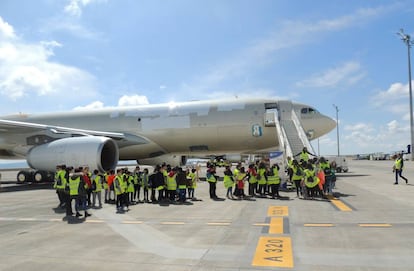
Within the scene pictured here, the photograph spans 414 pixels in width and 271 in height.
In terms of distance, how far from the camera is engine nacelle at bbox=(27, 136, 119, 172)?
695 inches

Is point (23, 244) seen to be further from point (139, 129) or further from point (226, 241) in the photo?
point (139, 129)

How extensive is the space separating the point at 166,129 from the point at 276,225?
1546 centimetres

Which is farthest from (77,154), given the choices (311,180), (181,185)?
(311,180)

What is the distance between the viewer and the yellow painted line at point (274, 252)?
5359 millimetres

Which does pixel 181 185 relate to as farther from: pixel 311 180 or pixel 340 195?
pixel 340 195

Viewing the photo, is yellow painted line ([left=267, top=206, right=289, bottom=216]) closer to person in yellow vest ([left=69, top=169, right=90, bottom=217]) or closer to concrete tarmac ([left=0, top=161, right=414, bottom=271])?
concrete tarmac ([left=0, top=161, right=414, bottom=271])

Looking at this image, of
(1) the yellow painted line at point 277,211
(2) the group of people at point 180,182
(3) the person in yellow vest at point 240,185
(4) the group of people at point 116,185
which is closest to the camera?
(1) the yellow painted line at point 277,211

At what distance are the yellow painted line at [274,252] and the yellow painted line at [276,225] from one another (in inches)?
22.9

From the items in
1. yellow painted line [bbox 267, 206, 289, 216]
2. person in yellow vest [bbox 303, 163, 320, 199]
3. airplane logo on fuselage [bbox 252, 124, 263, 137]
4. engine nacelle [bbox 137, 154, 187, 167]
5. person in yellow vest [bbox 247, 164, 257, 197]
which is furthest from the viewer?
engine nacelle [bbox 137, 154, 187, 167]

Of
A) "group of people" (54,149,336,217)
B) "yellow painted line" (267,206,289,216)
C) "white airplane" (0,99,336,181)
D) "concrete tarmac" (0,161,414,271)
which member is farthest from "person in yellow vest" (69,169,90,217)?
"white airplane" (0,99,336,181)

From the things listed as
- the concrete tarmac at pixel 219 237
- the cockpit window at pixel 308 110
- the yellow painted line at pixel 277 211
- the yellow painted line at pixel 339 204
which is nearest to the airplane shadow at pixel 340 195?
the yellow painted line at pixel 339 204

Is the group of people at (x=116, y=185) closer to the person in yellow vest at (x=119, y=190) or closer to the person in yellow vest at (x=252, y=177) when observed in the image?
the person in yellow vest at (x=119, y=190)

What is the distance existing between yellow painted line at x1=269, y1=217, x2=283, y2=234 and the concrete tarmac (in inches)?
0.8

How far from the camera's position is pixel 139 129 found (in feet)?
76.5
